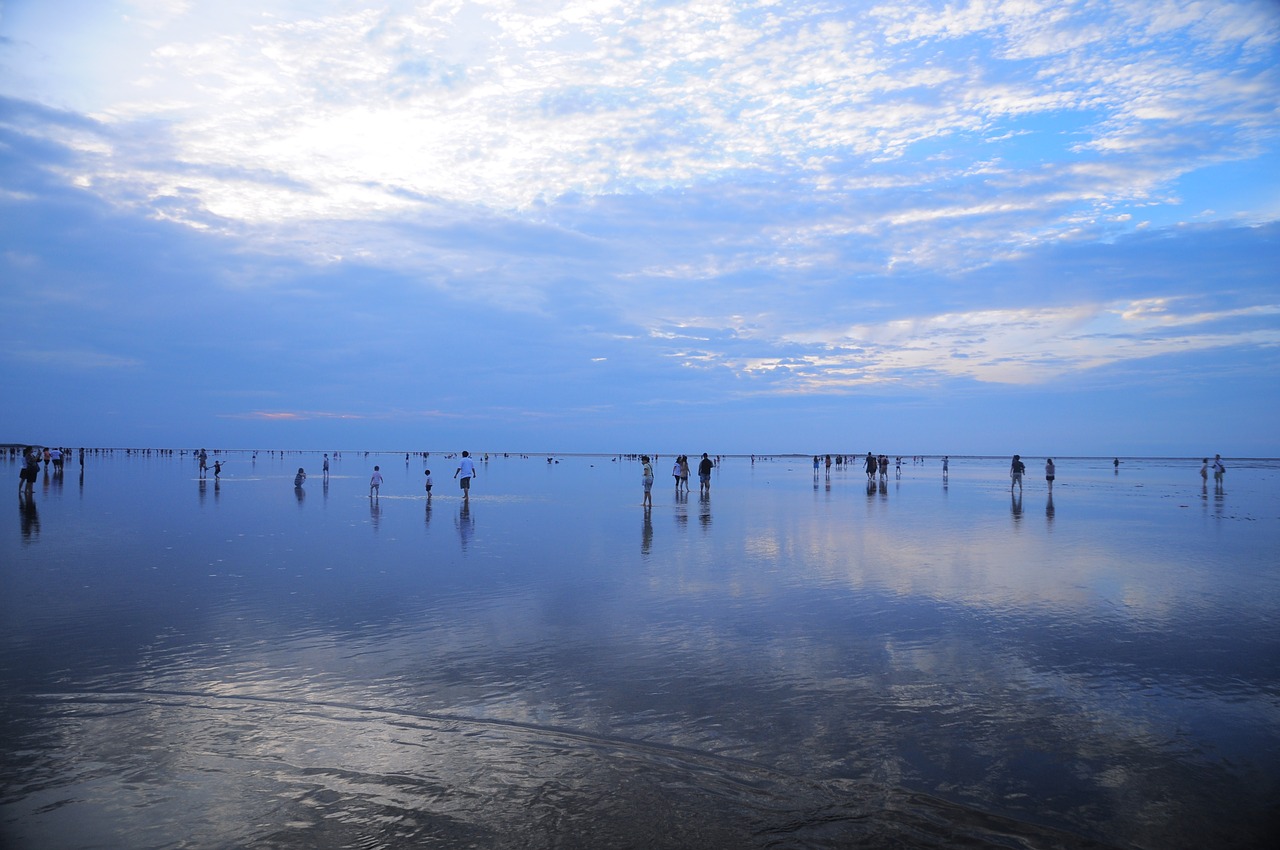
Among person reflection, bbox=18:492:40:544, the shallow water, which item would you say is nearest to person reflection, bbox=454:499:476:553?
the shallow water

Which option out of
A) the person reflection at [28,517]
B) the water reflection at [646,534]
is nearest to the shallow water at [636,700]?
the water reflection at [646,534]

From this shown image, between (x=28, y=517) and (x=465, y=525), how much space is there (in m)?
13.4

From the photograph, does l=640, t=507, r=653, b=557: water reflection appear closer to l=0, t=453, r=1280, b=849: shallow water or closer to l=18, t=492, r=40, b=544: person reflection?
l=0, t=453, r=1280, b=849: shallow water

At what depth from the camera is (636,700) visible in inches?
266

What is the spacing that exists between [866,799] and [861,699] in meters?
1.96


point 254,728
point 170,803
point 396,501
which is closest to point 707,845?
point 170,803

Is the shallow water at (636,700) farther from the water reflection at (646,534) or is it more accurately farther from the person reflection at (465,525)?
the person reflection at (465,525)

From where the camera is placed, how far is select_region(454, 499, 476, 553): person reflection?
18269 mm

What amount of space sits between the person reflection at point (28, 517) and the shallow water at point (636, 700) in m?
3.46

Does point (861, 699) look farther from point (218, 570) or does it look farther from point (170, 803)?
point (218, 570)

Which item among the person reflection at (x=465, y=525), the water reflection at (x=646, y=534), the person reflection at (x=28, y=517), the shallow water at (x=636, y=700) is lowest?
the shallow water at (x=636, y=700)

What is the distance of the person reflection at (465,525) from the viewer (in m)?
18.3

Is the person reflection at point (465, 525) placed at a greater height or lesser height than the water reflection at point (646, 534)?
greater

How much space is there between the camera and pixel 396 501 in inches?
1251
